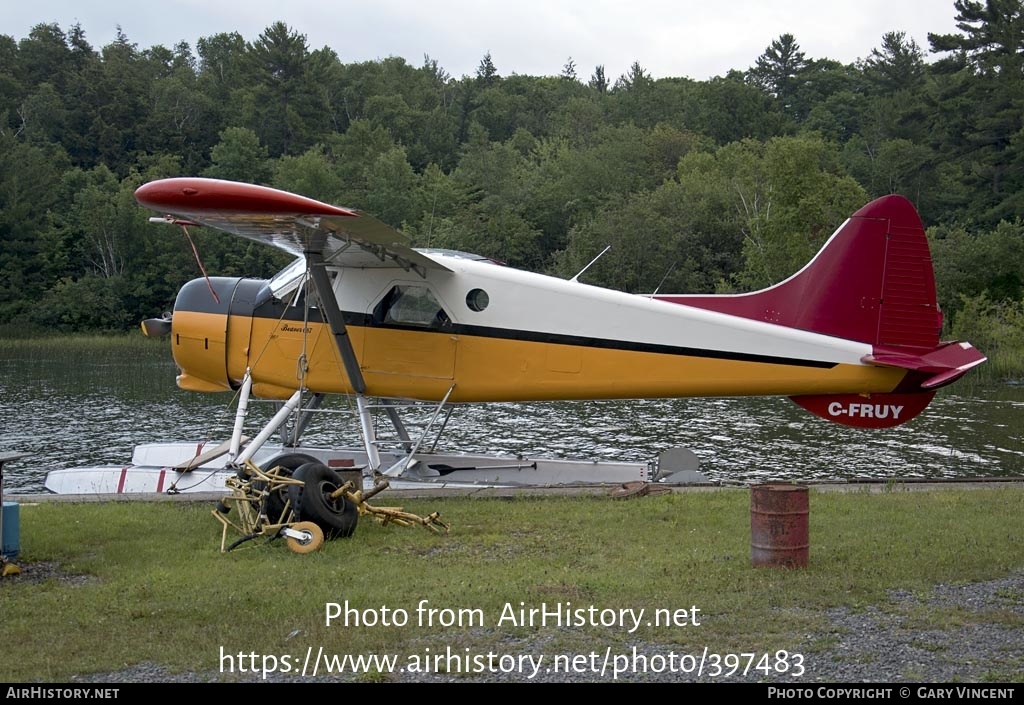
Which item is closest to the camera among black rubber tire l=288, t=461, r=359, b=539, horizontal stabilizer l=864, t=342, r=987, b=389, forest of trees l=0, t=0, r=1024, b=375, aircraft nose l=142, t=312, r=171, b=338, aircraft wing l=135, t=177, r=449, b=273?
black rubber tire l=288, t=461, r=359, b=539

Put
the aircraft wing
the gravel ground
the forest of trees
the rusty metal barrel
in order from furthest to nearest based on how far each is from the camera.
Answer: the forest of trees < the aircraft wing < the rusty metal barrel < the gravel ground

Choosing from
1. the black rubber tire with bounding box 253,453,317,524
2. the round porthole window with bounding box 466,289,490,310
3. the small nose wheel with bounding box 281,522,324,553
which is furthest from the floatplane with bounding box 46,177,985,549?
the small nose wheel with bounding box 281,522,324,553

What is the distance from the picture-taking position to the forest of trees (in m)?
44.7

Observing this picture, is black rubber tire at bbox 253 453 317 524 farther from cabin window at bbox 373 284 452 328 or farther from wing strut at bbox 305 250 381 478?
cabin window at bbox 373 284 452 328

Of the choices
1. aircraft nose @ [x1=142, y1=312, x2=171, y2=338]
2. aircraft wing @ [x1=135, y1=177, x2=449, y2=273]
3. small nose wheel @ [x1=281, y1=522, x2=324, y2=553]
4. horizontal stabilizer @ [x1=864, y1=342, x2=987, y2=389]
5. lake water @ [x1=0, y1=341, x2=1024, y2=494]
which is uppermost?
aircraft wing @ [x1=135, y1=177, x2=449, y2=273]

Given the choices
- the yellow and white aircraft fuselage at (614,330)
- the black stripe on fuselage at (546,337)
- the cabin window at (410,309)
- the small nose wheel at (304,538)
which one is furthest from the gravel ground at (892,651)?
the cabin window at (410,309)

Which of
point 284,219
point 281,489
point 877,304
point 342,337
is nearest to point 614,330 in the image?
point 877,304

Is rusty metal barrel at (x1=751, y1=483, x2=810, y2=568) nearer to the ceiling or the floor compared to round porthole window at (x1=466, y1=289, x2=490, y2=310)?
nearer to the floor

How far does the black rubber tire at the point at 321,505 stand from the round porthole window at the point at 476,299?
3.27 meters

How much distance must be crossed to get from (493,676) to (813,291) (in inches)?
264

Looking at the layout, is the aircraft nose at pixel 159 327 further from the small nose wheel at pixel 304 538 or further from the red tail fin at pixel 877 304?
the red tail fin at pixel 877 304

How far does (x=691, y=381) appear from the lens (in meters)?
10.6

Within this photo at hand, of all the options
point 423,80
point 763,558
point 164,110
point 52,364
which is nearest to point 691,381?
point 763,558

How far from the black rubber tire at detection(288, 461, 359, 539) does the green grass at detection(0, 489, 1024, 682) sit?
12 cm
